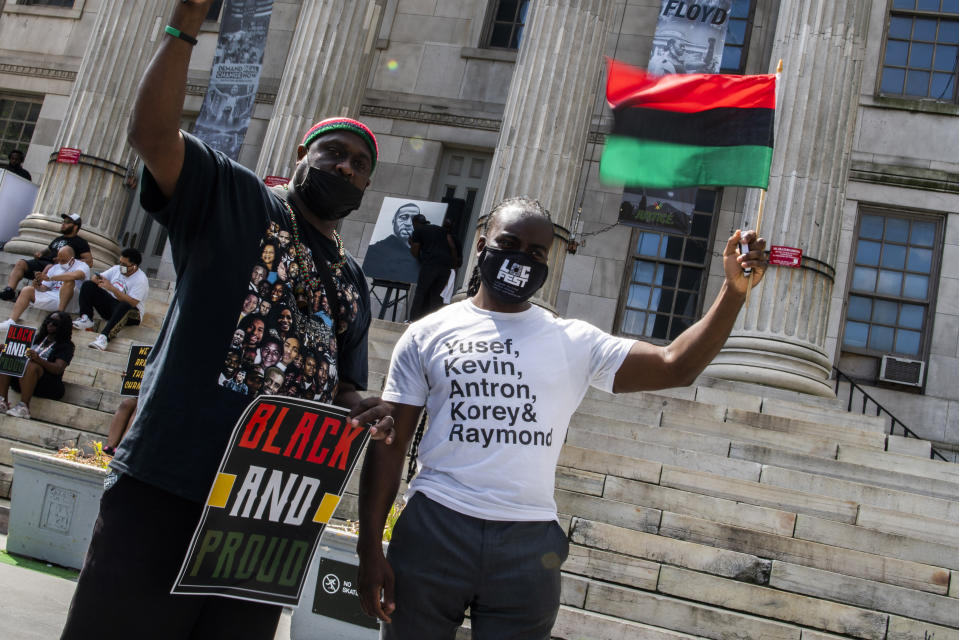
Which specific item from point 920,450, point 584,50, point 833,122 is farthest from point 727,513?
point 584,50

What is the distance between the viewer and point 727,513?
671 cm

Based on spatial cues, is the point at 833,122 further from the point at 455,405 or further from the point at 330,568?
the point at 455,405

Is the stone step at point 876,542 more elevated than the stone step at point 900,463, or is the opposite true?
the stone step at point 900,463

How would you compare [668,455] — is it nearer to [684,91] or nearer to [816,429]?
[816,429]

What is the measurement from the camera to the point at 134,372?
285 inches

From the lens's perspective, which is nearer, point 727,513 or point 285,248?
point 285,248

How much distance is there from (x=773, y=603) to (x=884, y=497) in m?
2.23

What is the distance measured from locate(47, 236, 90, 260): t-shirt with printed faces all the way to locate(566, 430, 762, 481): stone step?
26.6ft

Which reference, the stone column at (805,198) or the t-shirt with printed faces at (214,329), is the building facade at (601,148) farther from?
the t-shirt with printed faces at (214,329)

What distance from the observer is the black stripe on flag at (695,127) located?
4.66m

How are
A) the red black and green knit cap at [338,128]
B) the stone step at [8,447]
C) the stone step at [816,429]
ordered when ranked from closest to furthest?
the red black and green knit cap at [338,128] < the stone step at [8,447] < the stone step at [816,429]

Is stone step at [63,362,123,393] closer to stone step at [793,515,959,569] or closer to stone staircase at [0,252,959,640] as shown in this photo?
stone staircase at [0,252,959,640]

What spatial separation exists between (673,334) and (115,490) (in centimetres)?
1343

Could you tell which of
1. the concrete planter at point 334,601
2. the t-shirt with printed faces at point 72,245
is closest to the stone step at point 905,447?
the concrete planter at point 334,601
